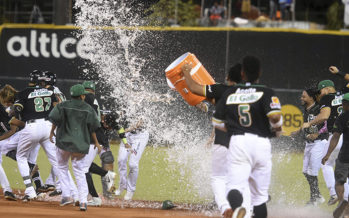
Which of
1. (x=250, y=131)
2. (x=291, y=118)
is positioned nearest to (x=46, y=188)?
(x=250, y=131)

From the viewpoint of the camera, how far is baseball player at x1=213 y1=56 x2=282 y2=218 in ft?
24.4

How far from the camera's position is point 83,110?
33.0 ft

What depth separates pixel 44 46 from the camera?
70.4ft

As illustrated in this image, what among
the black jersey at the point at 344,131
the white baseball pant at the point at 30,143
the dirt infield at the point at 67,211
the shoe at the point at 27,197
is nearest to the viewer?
the dirt infield at the point at 67,211

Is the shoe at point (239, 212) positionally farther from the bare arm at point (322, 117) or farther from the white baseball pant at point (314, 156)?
the white baseball pant at point (314, 156)

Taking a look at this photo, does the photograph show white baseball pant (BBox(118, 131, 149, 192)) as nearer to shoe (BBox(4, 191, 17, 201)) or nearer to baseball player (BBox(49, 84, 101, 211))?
baseball player (BBox(49, 84, 101, 211))

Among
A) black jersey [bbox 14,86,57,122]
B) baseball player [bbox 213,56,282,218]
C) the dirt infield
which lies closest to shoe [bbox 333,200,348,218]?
the dirt infield

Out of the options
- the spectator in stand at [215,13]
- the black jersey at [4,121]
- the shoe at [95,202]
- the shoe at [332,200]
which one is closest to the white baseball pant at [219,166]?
the shoe at [95,202]

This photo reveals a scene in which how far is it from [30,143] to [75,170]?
146 cm

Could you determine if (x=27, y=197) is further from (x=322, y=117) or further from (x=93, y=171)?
(x=322, y=117)

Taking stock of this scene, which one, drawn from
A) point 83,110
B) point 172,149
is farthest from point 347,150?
point 172,149

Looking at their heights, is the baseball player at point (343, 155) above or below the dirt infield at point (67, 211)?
above

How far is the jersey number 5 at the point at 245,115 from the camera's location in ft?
24.5

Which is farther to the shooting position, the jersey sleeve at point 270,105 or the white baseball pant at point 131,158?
the white baseball pant at point 131,158
